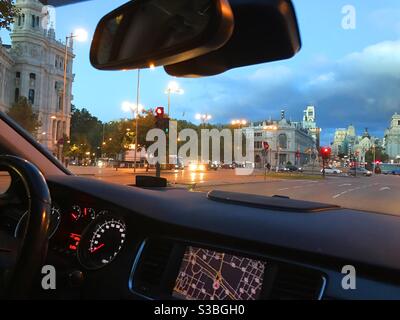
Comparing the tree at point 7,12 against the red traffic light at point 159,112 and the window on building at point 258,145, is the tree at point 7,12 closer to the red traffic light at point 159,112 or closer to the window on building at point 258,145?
the red traffic light at point 159,112

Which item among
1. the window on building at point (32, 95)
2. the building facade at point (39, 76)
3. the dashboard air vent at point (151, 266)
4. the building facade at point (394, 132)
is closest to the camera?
the dashboard air vent at point (151, 266)

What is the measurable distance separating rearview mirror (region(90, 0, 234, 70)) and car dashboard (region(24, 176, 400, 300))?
72 centimetres

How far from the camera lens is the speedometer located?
214cm

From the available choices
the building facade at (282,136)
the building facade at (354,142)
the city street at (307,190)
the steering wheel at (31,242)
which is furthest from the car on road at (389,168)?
the steering wheel at (31,242)

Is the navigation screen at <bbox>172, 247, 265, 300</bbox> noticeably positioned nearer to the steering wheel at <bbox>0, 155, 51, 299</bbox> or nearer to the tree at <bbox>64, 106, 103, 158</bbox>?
the steering wheel at <bbox>0, 155, 51, 299</bbox>

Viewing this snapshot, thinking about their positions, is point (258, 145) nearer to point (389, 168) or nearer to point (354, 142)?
point (389, 168)

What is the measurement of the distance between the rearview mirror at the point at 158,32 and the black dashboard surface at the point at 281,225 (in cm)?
69

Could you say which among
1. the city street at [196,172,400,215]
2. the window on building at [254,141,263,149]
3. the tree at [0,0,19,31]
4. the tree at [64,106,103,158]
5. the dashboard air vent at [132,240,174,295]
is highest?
the tree at [64,106,103,158]

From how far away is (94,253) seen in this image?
7.27ft

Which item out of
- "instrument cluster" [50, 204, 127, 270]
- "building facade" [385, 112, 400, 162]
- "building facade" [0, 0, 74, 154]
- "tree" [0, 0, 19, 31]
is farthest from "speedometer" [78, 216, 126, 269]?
"building facade" [0, 0, 74, 154]

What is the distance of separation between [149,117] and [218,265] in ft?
169

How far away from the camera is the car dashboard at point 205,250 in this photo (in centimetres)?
149

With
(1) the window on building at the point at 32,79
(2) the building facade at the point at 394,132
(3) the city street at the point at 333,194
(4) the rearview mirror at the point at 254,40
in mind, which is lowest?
(3) the city street at the point at 333,194

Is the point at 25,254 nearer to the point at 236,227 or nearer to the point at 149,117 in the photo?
the point at 236,227
